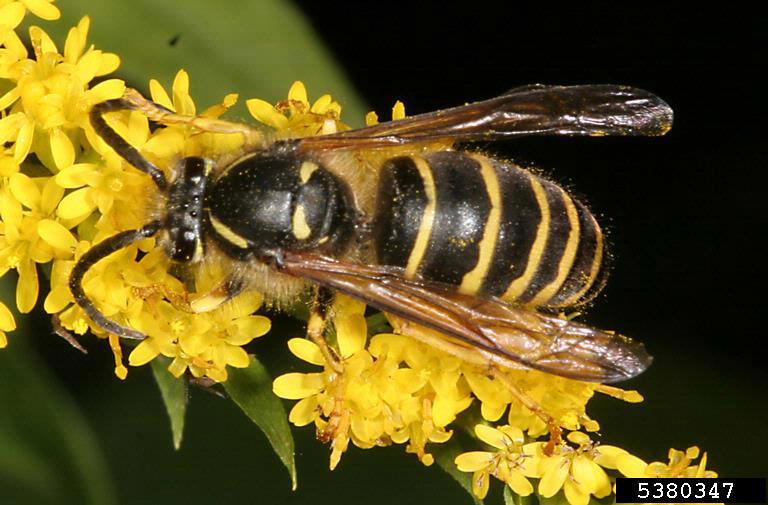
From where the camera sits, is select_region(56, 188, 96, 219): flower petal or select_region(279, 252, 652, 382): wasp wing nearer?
select_region(279, 252, 652, 382): wasp wing

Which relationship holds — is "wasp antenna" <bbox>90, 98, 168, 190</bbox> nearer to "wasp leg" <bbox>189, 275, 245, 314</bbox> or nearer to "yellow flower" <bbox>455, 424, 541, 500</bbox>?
"wasp leg" <bbox>189, 275, 245, 314</bbox>

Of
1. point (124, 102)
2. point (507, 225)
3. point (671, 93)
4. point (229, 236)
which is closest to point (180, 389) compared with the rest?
point (229, 236)

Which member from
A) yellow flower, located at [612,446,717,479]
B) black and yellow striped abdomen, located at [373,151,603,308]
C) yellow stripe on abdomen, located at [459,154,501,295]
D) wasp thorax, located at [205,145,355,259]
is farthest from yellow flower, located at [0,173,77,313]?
yellow flower, located at [612,446,717,479]

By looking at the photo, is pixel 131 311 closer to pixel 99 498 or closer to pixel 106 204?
pixel 106 204

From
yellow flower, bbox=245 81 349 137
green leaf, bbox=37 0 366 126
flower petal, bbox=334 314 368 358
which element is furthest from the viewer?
green leaf, bbox=37 0 366 126

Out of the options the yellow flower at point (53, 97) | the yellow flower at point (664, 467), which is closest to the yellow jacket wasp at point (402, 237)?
the yellow flower at point (53, 97)

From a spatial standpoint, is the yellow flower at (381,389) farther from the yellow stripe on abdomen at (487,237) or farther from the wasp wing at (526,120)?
the wasp wing at (526,120)
